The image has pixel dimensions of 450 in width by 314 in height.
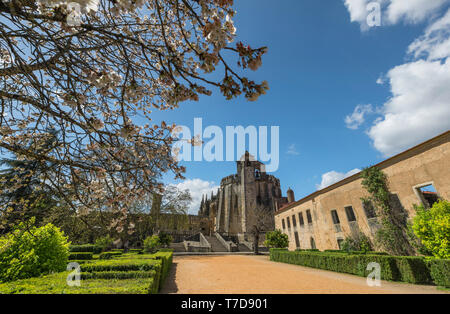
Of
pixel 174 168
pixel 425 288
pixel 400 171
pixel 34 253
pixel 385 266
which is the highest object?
pixel 400 171

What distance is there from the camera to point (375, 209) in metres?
11.8

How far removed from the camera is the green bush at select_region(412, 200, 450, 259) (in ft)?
23.0

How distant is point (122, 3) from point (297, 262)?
17441 mm

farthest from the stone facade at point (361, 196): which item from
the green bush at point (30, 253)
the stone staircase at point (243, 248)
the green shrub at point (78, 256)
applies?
the green shrub at point (78, 256)

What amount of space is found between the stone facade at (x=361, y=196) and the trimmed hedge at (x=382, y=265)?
11.3ft

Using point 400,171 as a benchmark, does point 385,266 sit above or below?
below

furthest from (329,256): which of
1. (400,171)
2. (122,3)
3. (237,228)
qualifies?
Result: (237,228)

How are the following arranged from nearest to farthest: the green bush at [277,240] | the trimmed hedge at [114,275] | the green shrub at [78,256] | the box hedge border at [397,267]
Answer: the trimmed hedge at [114,275] < the box hedge border at [397,267] < the green shrub at [78,256] < the green bush at [277,240]

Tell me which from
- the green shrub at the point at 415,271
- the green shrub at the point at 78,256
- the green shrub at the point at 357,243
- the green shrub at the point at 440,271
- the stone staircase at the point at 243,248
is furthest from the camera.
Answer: the stone staircase at the point at 243,248

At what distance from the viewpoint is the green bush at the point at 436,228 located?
7000 millimetres

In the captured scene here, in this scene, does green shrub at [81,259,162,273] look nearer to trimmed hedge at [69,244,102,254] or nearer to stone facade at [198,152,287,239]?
trimmed hedge at [69,244,102,254]

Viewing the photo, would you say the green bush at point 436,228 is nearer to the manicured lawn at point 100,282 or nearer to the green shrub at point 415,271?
the green shrub at point 415,271

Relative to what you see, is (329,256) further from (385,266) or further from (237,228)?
(237,228)

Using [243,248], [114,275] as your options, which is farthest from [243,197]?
[114,275]
